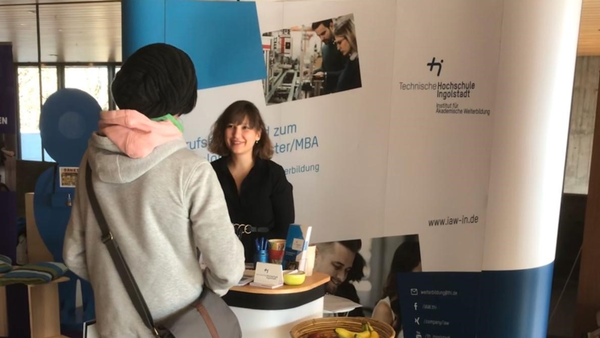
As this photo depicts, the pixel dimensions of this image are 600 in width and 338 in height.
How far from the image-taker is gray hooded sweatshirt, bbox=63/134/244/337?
1306 mm

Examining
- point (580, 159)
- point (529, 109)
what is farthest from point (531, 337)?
point (580, 159)

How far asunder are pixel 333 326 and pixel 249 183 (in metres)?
0.81

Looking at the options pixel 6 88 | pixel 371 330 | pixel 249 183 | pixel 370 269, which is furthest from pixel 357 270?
pixel 6 88

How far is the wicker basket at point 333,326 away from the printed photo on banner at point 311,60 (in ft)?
4.48

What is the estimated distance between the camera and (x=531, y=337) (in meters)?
2.80

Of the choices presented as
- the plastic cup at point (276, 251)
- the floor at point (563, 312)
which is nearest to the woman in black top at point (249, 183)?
the plastic cup at point (276, 251)

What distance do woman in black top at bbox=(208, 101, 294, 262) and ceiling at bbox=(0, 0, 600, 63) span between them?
3406mm

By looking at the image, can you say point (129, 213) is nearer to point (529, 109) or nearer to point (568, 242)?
point (529, 109)

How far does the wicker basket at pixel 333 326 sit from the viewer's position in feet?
6.86

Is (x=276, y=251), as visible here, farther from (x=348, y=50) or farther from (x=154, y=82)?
(x=348, y=50)

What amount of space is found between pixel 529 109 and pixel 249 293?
68.9 inches

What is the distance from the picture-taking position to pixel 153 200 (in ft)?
4.27

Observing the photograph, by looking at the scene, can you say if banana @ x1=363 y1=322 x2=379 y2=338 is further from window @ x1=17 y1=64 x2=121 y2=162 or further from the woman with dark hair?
window @ x1=17 y1=64 x2=121 y2=162

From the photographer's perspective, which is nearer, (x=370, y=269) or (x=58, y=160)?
(x=370, y=269)
